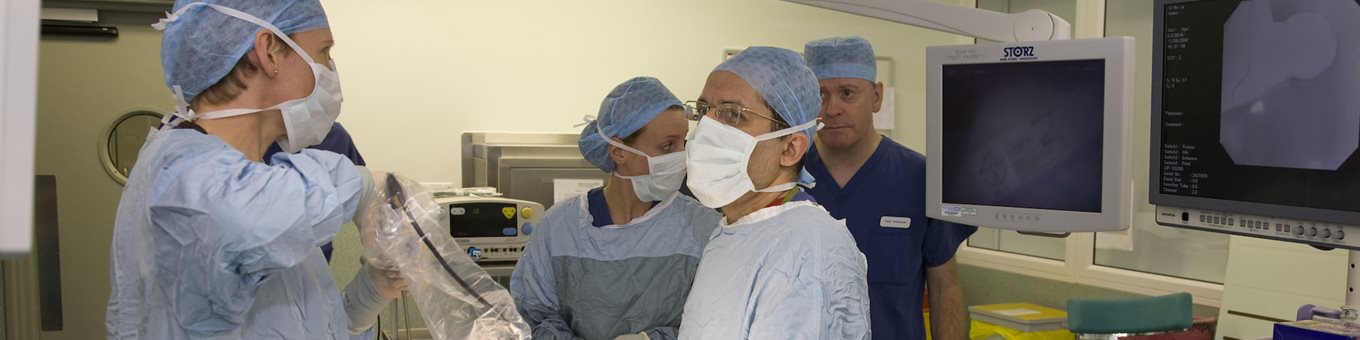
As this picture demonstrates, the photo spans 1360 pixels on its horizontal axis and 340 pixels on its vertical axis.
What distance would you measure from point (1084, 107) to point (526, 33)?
274 cm

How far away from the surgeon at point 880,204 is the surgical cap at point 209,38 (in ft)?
4.40

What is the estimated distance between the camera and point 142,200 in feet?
4.38

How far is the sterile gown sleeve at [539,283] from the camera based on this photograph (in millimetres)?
2154

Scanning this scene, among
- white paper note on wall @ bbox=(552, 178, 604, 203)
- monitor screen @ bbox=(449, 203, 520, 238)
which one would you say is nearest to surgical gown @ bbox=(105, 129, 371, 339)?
monitor screen @ bbox=(449, 203, 520, 238)

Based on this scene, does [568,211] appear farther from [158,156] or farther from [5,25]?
[5,25]

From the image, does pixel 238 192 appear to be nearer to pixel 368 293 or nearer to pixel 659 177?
pixel 368 293

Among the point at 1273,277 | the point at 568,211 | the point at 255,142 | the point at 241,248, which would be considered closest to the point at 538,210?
the point at 568,211

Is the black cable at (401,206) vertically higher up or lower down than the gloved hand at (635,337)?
higher up

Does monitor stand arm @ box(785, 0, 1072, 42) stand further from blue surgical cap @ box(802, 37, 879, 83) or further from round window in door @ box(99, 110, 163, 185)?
round window in door @ box(99, 110, 163, 185)

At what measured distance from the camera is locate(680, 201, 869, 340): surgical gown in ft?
4.68

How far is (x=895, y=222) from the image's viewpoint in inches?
93.7

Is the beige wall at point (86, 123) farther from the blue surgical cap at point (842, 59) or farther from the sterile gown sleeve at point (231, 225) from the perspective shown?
the sterile gown sleeve at point (231, 225)

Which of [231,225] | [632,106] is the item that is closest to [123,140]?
[632,106]

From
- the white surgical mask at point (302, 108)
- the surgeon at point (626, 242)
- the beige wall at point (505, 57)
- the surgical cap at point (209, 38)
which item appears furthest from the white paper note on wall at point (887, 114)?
the surgical cap at point (209, 38)
